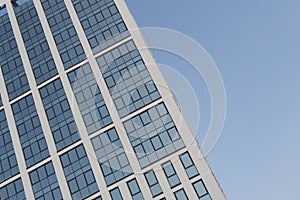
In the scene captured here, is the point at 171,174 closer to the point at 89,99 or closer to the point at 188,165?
the point at 188,165

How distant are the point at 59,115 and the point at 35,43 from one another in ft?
39.7

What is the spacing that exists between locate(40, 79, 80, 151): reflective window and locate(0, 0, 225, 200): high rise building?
0.12m

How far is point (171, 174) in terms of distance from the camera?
153 feet

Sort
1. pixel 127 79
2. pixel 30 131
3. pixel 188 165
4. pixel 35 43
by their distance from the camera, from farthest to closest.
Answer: pixel 35 43 < pixel 30 131 < pixel 127 79 < pixel 188 165

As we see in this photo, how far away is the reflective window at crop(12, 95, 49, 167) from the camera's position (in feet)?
177

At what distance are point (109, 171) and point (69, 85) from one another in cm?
1314

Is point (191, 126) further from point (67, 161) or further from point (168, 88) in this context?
point (67, 161)

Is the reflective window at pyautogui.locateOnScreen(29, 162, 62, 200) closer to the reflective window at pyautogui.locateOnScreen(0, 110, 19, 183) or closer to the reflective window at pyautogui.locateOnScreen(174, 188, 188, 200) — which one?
the reflective window at pyautogui.locateOnScreen(0, 110, 19, 183)

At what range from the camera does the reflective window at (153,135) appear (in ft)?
158

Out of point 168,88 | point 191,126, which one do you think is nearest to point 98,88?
point 168,88

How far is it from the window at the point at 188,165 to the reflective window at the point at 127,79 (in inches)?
314

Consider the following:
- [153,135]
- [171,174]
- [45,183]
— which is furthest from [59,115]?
[171,174]

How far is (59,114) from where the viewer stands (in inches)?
2165

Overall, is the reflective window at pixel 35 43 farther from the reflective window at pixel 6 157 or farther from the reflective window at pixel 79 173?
the reflective window at pixel 79 173
